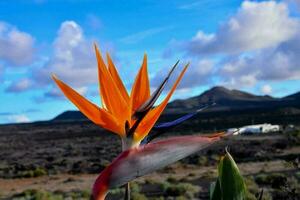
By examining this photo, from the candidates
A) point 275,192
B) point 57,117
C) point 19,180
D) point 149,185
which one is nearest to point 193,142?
point 275,192

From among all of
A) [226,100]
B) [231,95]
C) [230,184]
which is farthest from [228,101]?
[230,184]

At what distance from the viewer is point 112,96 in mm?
1745

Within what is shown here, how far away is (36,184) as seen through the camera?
85.9 feet

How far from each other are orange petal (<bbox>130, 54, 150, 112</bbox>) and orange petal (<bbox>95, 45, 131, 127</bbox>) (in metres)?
0.10

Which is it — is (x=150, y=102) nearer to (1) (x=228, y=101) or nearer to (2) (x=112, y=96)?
(2) (x=112, y=96)

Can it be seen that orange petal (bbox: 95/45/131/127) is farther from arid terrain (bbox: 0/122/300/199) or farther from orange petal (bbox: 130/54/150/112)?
arid terrain (bbox: 0/122/300/199)

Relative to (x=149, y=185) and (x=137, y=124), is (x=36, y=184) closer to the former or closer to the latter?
(x=149, y=185)

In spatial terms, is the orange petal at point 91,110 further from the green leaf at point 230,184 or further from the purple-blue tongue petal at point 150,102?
the green leaf at point 230,184

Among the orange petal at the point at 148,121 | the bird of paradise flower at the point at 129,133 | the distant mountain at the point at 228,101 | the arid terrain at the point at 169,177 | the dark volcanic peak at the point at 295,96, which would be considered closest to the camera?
the bird of paradise flower at the point at 129,133

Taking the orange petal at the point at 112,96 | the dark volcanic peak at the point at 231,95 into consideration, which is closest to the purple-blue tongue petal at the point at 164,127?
the orange petal at the point at 112,96

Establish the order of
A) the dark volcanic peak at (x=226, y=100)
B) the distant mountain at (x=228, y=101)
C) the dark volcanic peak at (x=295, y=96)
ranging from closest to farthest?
the distant mountain at (x=228, y=101) < the dark volcanic peak at (x=226, y=100) < the dark volcanic peak at (x=295, y=96)

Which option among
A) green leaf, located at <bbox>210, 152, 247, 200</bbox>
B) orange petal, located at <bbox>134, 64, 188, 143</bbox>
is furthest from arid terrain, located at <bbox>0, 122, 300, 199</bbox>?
orange petal, located at <bbox>134, 64, 188, 143</bbox>

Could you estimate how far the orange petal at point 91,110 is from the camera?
163 centimetres

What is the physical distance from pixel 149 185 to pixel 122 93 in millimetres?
21296
